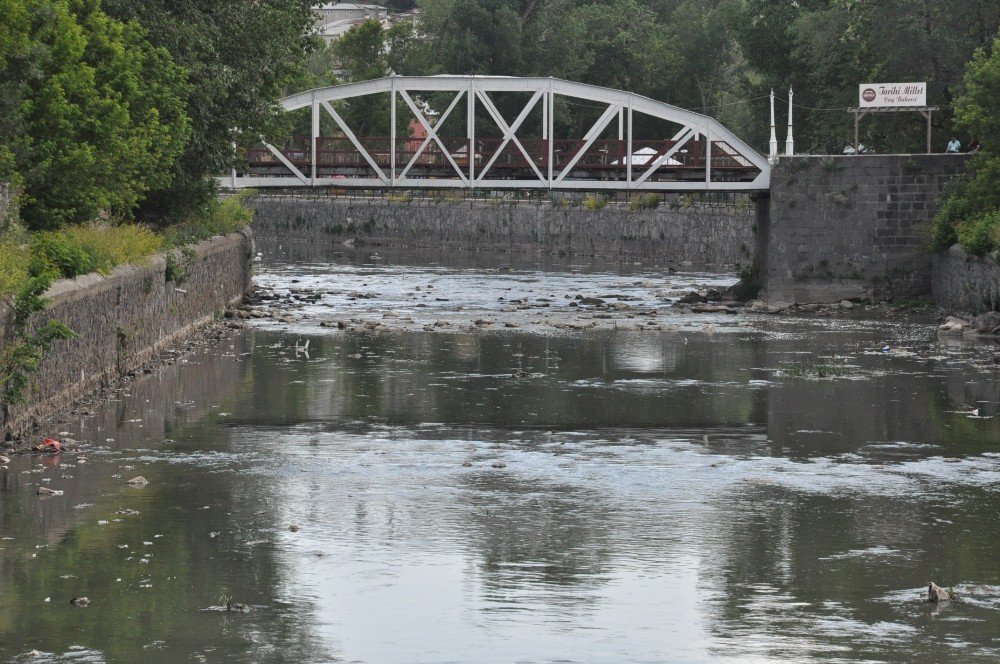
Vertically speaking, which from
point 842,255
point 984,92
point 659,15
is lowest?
point 842,255

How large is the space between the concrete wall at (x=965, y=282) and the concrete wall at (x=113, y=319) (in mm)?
16833

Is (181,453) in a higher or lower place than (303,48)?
lower

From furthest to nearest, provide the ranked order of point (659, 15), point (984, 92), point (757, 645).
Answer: point (659, 15)
point (984, 92)
point (757, 645)

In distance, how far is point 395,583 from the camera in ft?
45.0

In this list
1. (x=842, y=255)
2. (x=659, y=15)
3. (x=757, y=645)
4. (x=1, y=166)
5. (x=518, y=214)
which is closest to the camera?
(x=757, y=645)

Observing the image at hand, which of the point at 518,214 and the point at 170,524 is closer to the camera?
the point at 170,524

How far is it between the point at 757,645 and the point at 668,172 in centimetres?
4277

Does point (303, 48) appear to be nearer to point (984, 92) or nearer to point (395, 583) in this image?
point (984, 92)

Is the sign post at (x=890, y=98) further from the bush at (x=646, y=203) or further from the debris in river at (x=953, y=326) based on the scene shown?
the bush at (x=646, y=203)

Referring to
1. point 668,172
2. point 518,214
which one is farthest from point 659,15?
point 668,172

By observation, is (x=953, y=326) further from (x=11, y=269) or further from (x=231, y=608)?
(x=231, y=608)

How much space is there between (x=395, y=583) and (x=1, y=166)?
13.1 metres

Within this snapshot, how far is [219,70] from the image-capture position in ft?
122

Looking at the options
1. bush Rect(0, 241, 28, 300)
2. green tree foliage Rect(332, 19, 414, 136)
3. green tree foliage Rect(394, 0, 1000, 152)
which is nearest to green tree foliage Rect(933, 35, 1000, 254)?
green tree foliage Rect(394, 0, 1000, 152)
